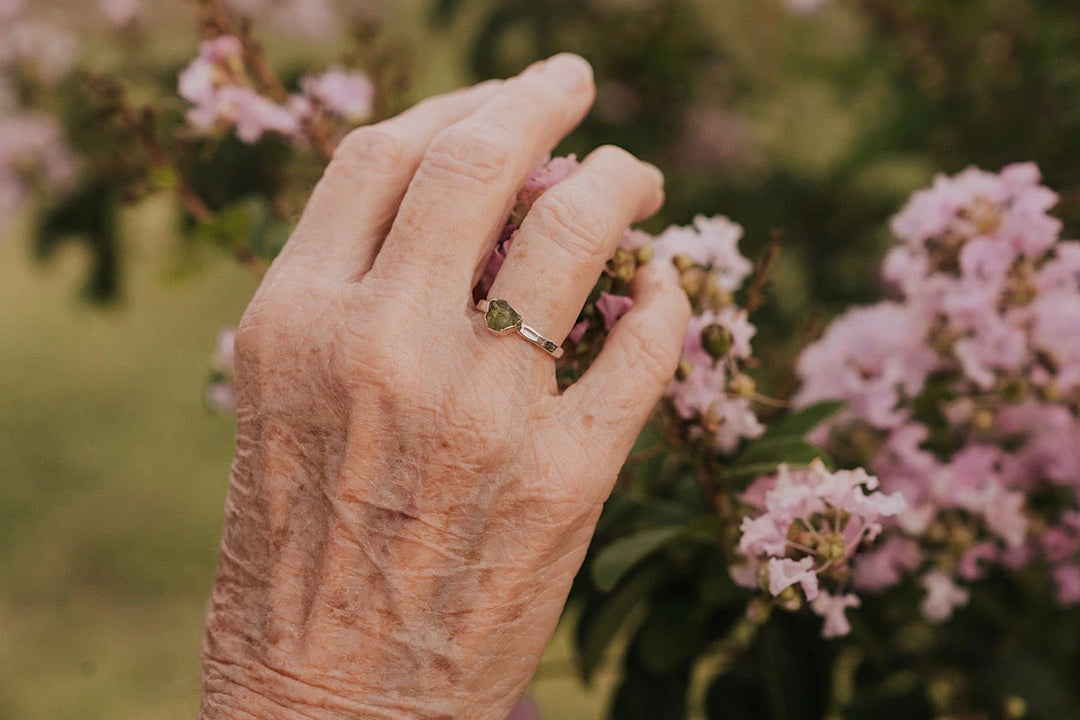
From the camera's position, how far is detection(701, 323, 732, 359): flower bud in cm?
112

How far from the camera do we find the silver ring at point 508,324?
1.00 meters

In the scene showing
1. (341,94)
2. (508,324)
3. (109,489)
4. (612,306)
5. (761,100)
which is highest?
(761,100)

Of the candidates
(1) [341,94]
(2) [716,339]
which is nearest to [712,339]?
(2) [716,339]

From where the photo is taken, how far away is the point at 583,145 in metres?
2.38

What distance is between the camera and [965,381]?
4.70 ft

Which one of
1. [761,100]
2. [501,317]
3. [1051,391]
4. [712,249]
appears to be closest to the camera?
[501,317]

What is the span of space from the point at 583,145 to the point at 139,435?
363cm

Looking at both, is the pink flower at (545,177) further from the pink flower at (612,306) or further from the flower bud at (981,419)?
the flower bud at (981,419)

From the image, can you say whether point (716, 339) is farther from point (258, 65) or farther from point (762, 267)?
point (258, 65)

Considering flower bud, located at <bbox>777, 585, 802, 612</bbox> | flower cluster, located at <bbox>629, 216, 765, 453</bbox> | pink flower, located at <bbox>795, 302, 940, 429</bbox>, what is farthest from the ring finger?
pink flower, located at <bbox>795, 302, 940, 429</bbox>

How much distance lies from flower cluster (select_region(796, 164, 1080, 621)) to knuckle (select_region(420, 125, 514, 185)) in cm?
62

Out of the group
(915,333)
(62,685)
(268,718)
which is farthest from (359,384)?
(62,685)

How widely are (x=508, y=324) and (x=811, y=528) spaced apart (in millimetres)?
403

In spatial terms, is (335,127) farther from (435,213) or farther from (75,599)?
(75,599)
